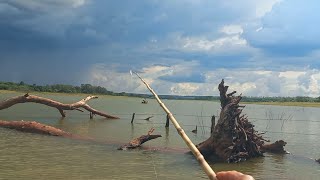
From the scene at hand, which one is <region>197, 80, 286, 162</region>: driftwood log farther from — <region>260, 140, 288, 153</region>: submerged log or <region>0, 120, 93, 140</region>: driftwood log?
<region>0, 120, 93, 140</region>: driftwood log

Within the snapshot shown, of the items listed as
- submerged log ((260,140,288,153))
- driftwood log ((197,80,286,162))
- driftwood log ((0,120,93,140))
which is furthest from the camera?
driftwood log ((0,120,93,140))

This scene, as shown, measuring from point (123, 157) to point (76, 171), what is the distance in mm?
4231

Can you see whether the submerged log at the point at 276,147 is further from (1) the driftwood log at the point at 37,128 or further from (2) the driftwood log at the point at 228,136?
(1) the driftwood log at the point at 37,128

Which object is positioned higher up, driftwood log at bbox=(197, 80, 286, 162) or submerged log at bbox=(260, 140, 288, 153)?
driftwood log at bbox=(197, 80, 286, 162)

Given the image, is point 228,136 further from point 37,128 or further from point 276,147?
point 37,128

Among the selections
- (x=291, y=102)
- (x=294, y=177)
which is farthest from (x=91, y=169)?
(x=291, y=102)

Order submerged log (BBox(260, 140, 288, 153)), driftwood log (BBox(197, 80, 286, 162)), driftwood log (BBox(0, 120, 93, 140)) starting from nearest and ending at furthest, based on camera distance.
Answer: driftwood log (BBox(197, 80, 286, 162)) → submerged log (BBox(260, 140, 288, 153)) → driftwood log (BBox(0, 120, 93, 140))

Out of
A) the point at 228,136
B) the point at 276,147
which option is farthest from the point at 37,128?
the point at 276,147

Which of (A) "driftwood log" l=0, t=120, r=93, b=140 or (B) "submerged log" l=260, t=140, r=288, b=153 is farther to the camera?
(A) "driftwood log" l=0, t=120, r=93, b=140

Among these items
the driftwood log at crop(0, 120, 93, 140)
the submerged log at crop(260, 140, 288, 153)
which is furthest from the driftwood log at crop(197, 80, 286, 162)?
the driftwood log at crop(0, 120, 93, 140)

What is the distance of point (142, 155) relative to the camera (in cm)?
1953

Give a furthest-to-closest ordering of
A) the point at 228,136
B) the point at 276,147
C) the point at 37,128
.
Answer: the point at 37,128 → the point at 276,147 → the point at 228,136

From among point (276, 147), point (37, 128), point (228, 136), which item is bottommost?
point (276, 147)

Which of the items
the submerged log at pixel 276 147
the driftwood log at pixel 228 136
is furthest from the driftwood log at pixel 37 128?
the submerged log at pixel 276 147
